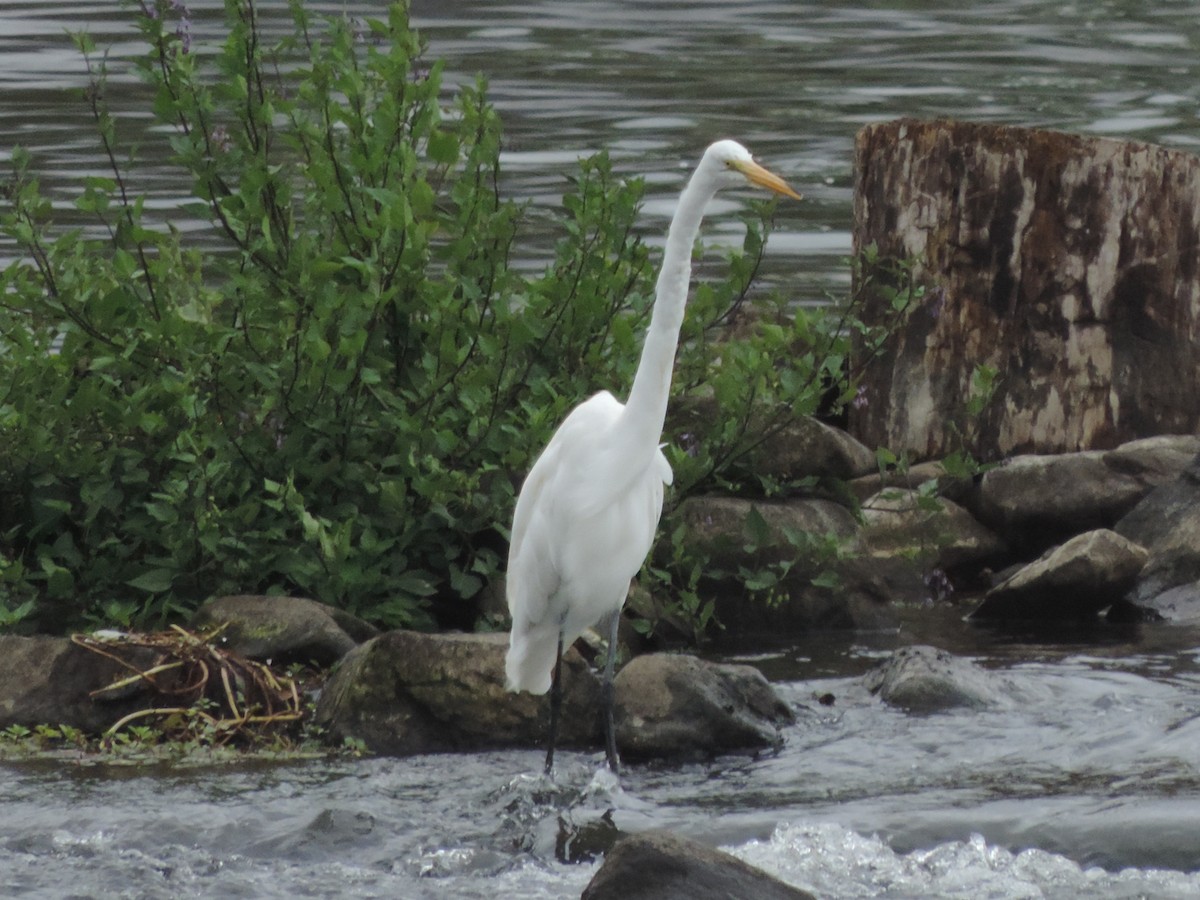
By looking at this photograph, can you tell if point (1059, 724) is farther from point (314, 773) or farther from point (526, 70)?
point (526, 70)

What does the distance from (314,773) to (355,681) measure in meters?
0.30

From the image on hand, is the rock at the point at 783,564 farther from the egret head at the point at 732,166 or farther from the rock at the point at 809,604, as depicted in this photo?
the egret head at the point at 732,166

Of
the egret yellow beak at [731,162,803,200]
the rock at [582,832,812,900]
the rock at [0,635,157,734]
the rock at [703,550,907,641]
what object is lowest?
the rock at [703,550,907,641]

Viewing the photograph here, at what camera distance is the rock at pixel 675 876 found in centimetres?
405

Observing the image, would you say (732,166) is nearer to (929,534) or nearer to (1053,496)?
(929,534)

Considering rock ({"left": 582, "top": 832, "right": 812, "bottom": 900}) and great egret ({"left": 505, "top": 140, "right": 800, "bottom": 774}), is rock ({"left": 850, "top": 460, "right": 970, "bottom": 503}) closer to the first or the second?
great egret ({"left": 505, "top": 140, "right": 800, "bottom": 774})

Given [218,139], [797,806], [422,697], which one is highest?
[218,139]

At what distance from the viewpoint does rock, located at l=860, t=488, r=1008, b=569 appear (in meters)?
7.02

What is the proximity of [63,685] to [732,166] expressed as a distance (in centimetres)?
231

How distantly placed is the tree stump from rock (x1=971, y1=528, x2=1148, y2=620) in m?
0.77

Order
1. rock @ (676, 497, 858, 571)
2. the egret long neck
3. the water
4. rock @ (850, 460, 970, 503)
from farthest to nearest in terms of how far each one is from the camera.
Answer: rock @ (850, 460, 970, 503), rock @ (676, 497, 858, 571), the egret long neck, the water

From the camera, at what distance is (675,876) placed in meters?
4.05

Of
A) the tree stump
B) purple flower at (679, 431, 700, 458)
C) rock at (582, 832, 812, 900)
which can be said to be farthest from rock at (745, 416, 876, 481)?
rock at (582, 832, 812, 900)

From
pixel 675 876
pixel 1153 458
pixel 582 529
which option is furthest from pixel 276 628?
pixel 1153 458
